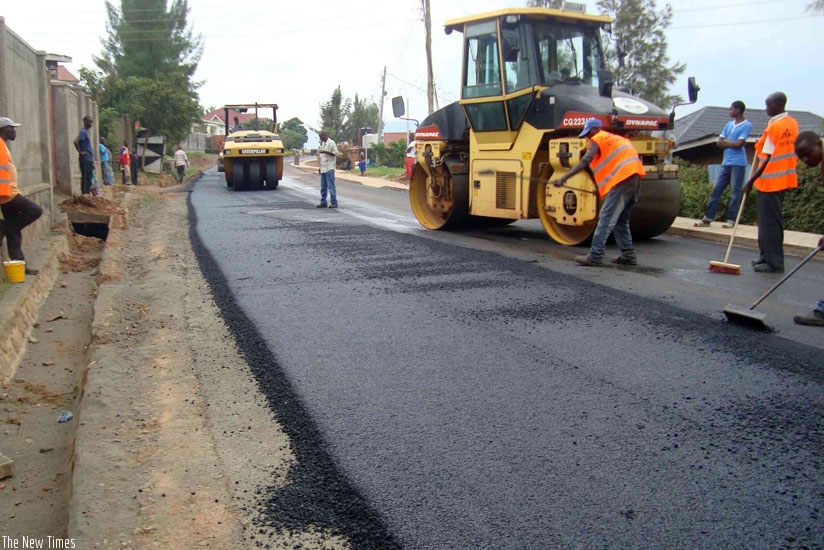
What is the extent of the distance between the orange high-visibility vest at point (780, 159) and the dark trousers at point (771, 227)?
0.29ft

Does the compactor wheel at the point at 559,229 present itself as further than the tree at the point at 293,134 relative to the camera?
No

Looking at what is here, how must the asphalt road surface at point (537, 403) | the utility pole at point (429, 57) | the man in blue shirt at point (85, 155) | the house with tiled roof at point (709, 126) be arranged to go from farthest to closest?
the utility pole at point (429, 57)
the house with tiled roof at point (709, 126)
the man in blue shirt at point (85, 155)
the asphalt road surface at point (537, 403)

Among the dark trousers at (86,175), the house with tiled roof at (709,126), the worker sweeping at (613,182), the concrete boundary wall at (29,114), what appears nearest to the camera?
the worker sweeping at (613,182)

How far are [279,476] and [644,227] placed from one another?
7099 millimetres

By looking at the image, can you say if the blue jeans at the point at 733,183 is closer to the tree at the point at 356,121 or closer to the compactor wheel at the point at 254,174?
the compactor wheel at the point at 254,174

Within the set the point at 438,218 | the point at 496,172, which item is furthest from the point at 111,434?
the point at 438,218

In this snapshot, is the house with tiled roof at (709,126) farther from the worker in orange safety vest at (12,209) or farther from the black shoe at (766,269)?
the worker in orange safety vest at (12,209)

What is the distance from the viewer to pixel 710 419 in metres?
3.70

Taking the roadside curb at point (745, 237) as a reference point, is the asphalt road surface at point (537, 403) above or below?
below

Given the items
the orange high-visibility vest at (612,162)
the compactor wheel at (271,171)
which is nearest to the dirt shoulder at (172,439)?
the orange high-visibility vest at (612,162)

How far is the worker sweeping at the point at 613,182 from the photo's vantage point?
7.54 meters

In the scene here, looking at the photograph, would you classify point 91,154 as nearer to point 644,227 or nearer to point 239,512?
point 644,227

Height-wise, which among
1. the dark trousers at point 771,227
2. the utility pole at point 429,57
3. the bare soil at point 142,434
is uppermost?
the utility pole at point 429,57

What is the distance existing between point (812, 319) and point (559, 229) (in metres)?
4.18
